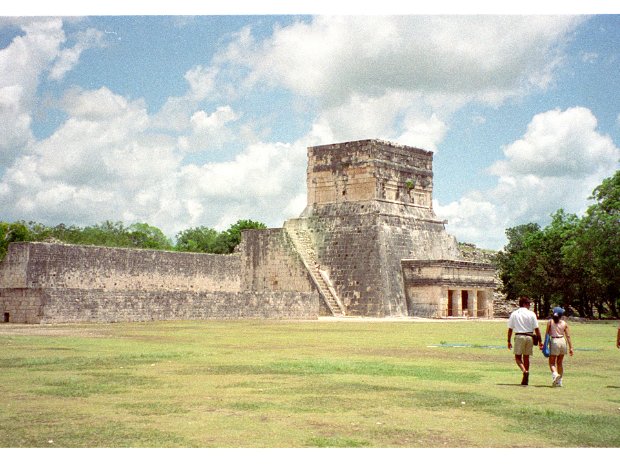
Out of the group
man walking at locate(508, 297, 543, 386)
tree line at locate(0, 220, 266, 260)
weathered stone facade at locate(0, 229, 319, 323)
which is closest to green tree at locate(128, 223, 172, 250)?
tree line at locate(0, 220, 266, 260)

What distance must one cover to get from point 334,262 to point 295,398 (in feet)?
78.5

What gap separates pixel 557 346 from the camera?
8672mm

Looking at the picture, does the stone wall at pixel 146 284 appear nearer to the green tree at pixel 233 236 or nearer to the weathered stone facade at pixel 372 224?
the weathered stone facade at pixel 372 224

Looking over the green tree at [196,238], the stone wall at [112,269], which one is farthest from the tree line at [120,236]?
the stone wall at [112,269]

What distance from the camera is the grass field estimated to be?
222 inches

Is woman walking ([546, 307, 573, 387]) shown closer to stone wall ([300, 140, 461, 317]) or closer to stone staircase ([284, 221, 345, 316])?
stone wall ([300, 140, 461, 317])

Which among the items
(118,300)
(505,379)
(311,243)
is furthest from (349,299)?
(505,379)

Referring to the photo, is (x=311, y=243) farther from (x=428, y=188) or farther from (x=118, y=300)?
(x=118, y=300)

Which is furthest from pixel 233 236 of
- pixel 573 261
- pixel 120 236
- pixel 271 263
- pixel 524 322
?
pixel 524 322

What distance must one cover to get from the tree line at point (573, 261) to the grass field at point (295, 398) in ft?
47.2

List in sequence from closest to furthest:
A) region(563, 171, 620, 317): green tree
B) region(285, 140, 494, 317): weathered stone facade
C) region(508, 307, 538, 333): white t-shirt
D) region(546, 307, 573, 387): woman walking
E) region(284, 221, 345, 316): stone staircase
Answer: region(546, 307, 573, 387): woman walking, region(508, 307, 538, 333): white t-shirt, region(563, 171, 620, 317): green tree, region(285, 140, 494, 317): weathered stone facade, region(284, 221, 345, 316): stone staircase

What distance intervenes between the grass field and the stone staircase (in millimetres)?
16991

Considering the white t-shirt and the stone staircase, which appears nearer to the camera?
the white t-shirt

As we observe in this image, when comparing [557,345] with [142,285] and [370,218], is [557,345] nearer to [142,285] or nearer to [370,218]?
[142,285]
